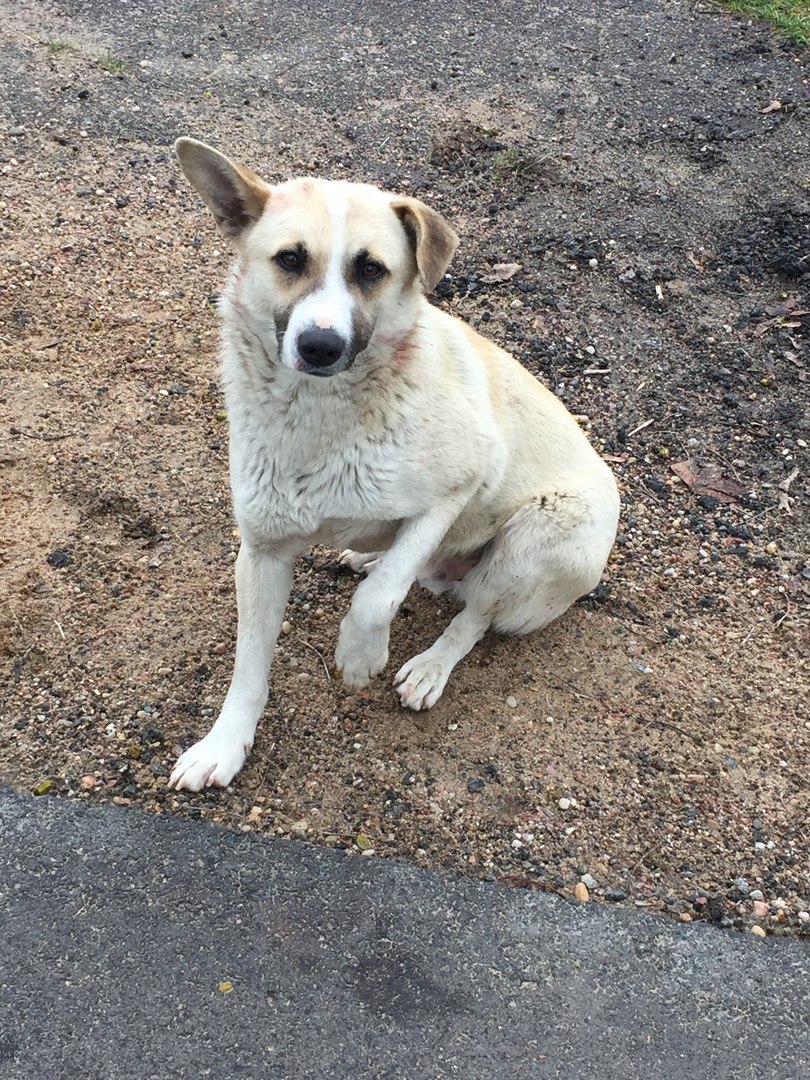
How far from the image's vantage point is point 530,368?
16.4 feet

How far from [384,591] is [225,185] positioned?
1381 millimetres

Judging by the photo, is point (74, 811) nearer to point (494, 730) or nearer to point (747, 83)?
point (494, 730)

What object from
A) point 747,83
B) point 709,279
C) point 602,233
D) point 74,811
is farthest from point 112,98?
A: point 74,811

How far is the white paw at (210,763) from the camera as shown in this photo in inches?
121

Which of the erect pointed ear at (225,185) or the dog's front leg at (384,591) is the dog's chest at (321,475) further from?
the erect pointed ear at (225,185)

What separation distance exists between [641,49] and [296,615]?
21.4 ft

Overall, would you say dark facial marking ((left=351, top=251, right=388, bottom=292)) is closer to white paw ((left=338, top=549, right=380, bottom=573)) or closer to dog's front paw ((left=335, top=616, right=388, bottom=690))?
dog's front paw ((left=335, top=616, right=388, bottom=690))

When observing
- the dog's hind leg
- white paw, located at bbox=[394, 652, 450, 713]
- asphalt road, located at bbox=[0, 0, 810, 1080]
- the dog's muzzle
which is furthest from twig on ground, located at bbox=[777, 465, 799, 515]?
the dog's muzzle

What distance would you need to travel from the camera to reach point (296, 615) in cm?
378

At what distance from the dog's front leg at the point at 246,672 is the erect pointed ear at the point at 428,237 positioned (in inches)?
41.4

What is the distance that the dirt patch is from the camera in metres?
3.16

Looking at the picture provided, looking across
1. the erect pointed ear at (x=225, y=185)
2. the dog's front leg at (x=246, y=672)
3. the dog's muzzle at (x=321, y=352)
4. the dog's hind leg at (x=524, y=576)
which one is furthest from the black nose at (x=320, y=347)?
A: the dog's hind leg at (x=524, y=576)

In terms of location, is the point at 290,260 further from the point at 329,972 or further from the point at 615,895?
the point at 615,895

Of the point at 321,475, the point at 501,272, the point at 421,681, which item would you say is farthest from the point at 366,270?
the point at 501,272
